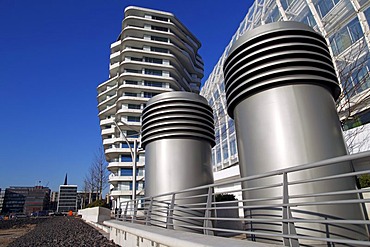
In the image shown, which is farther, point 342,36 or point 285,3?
point 285,3

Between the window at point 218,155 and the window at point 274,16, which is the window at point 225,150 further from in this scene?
the window at point 274,16

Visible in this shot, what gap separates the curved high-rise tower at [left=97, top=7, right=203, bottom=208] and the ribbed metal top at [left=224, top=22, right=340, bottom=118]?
45.2 metres

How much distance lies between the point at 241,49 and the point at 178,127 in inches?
115

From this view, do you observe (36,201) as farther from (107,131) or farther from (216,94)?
(216,94)

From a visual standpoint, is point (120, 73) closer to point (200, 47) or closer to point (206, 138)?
point (200, 47)

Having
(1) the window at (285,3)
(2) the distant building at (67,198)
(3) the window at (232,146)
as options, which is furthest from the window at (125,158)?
(2) the distant building at (67,198)

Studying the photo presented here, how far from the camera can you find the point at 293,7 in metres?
23.8

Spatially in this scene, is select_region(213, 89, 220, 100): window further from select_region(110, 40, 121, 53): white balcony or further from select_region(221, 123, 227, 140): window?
select_region(110, 40, 121, 53): white balcony

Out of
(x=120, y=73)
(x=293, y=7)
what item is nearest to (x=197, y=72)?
(x=120, y=73)

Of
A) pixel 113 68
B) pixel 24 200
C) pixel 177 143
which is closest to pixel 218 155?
pixel 177 143

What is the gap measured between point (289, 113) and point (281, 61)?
2.80 ft

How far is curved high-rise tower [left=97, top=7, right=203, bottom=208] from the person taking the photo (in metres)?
50.5

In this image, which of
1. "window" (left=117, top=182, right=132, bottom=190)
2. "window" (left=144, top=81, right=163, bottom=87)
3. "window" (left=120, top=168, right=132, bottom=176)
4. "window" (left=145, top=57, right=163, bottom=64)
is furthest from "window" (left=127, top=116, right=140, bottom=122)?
"window" (left=145, top=57, right=163, bottom=64)

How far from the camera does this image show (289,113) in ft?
12.0
